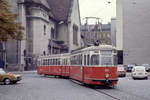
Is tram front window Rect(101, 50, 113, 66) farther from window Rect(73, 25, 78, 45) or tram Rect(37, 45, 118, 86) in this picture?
window Rect(73, 25, 78, 45)

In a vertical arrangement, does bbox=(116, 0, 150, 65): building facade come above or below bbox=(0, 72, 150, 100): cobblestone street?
above

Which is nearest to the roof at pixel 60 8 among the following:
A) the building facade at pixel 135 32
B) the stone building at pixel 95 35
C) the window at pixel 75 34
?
the window at pixel 75 34

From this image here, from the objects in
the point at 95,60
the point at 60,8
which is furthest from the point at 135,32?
the point at 95,60

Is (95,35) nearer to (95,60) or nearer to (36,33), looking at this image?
(36,33)

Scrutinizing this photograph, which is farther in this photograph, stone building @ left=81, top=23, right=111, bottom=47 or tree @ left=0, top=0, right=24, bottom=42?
stone building @ left=81, top=23, right=111, bottom=47

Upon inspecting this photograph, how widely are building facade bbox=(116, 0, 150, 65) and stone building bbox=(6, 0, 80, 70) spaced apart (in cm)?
1311

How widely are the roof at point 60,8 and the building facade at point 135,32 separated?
13916 mm

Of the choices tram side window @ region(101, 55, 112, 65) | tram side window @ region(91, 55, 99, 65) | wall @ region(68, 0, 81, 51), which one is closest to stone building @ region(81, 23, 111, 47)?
tram side window @ region(91, 55, 99, 65)

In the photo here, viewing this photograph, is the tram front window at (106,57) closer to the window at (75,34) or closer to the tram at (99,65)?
the tram at (99,65)

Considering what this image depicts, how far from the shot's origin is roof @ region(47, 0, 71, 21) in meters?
79.6

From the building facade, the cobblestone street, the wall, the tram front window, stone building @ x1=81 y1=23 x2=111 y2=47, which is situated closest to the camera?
the cobblestone street

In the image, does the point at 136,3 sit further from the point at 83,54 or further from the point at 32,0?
Result: the point at 83,54

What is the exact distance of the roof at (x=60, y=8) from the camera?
79562 mm

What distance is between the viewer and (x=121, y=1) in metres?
80.1
